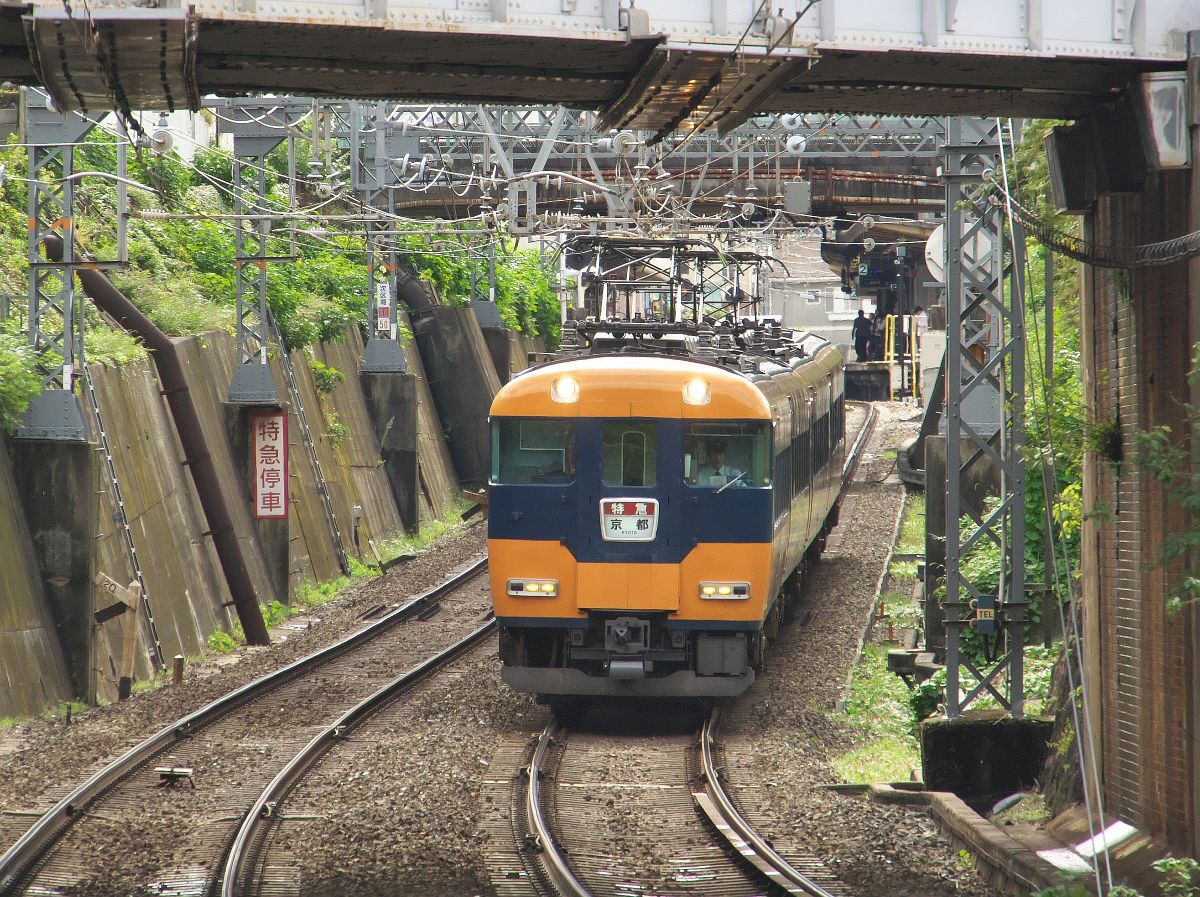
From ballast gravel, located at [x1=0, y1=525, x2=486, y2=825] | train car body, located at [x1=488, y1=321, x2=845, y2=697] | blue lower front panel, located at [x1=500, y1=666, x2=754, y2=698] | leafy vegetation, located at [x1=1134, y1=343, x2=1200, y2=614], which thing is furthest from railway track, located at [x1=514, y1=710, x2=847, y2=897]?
ballast gravel, located at [x1=0, y1=525, x2=486, y2=825]

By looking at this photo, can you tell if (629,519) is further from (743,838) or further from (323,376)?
(323,376)

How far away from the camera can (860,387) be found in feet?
180

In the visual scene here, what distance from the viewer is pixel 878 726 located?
13.2 metres

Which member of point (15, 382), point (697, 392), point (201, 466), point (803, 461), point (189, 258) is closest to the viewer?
point (697, 392)

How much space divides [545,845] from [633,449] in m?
4.17

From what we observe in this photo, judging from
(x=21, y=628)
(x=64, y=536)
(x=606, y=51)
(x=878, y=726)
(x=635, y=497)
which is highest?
(x=606, y=51)

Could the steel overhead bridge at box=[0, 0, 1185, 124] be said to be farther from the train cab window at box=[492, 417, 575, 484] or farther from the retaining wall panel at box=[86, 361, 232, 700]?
the retaining wall panel at box=[86, 361, 232, 700]

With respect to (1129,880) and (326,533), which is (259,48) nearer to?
(1129,880)

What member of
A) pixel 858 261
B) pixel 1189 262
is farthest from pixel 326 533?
pixel 858 261

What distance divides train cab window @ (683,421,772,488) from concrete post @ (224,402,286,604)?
30.4 ft

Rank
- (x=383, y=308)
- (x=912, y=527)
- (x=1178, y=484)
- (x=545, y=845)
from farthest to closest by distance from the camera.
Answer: (x=383, y=308) < (x=912, y=527) < (x=545, y=845) < (x=1178, y=484)

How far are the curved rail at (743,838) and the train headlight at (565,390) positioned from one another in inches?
112

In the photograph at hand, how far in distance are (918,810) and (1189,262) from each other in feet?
13.4

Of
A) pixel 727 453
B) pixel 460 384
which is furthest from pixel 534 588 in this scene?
pixel 460 384
